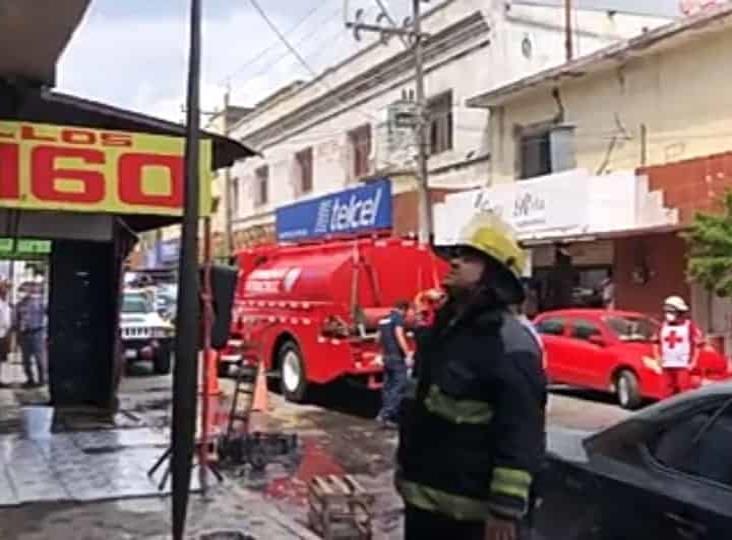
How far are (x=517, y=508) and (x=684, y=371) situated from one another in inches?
505

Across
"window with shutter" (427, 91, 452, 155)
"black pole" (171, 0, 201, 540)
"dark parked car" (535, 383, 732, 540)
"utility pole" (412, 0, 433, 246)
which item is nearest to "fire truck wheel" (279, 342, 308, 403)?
"utility pole" (412, 0, 433, 246)

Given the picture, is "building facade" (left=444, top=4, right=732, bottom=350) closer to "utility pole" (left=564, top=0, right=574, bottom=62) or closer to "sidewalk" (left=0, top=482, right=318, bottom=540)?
"utility pole" (left=564, top=0, right=574, bottom=62)

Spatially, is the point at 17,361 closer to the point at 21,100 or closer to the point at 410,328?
the point at 410,328

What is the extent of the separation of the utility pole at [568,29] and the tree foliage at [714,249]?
1063cm

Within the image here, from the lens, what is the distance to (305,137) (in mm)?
40406

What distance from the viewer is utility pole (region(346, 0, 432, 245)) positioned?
26.8m

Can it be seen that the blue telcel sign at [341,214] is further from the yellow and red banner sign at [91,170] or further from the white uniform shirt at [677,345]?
the yellow and red banner sign at [91,170]


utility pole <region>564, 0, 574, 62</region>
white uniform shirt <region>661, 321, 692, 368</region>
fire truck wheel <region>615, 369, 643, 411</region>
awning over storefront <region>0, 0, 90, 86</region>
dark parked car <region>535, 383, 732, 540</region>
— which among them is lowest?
fire truck wheel <region>615, 369, 643, 411</region>

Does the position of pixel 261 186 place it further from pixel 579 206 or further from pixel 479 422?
pixel 479 422

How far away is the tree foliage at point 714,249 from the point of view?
1783 cm

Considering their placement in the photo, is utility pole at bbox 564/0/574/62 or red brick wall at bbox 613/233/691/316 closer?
red brick wall at bbox 613/233/691/316

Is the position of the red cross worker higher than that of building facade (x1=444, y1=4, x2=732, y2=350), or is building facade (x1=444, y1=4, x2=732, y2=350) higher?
building facade (x1=444, y1=4, x2=732, y2=350)

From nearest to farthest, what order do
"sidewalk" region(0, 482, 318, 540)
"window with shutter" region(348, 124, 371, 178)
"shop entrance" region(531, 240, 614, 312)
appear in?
"sidewalk" region(0, 482, 318, 540), "shop entrance" region(531, 240, 614, 312), "window with shutter" region(348, 124, 371, 178)

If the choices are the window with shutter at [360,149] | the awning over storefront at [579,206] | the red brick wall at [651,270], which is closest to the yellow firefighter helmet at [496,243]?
the awning over storefront at [579,206]
